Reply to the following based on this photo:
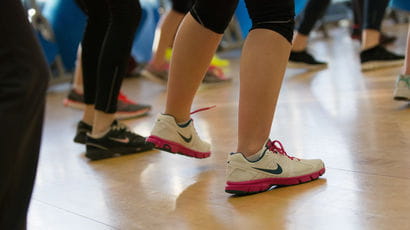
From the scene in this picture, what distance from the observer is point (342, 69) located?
3262mm

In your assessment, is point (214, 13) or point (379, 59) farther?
point (379, 59)

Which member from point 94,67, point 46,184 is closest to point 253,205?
point 46,184

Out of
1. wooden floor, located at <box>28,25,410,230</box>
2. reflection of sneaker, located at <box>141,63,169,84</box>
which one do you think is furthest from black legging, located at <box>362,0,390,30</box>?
reflection of sneaker, located at <box>141,63,169,84</box>

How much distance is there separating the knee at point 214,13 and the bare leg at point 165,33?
5.69 feet

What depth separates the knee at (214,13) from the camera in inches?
56.5

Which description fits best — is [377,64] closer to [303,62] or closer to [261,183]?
[303,62]

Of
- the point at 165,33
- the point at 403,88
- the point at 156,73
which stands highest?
the point at 403,88

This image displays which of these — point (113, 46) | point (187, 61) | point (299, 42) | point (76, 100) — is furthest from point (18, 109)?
point (299, 42)

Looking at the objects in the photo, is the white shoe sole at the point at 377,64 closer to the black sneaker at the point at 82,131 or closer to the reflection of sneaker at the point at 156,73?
the reflection of sneaker at the point at 156,73

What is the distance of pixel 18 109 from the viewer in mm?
874

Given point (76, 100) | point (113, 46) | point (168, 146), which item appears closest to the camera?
point (168, 146)

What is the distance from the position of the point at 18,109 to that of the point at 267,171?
648 millimetres

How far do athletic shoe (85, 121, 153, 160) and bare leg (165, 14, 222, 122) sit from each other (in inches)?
16.2

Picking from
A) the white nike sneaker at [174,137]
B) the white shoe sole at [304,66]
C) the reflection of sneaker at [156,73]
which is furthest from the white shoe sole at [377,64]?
the white nike sneaker at [174,137]
